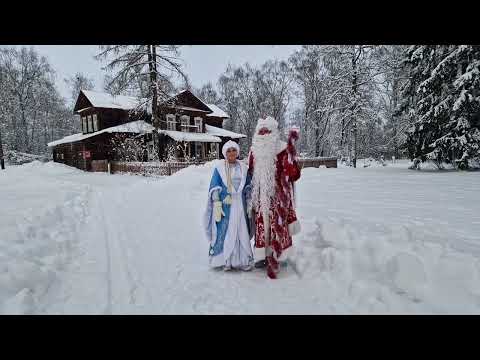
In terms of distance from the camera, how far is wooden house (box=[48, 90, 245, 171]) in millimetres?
23188

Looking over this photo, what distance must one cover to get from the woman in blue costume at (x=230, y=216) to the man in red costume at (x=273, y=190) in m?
0.19

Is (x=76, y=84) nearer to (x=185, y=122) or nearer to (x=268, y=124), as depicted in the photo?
(x=185, y=122)

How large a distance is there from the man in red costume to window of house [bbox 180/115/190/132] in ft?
81.2

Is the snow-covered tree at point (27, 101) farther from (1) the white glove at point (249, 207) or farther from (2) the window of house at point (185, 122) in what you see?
(1) the white glove at point (249, 207)

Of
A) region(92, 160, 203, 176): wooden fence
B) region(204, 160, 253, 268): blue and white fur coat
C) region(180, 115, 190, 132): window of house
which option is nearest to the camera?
region(204, 160, 253, 268): blue and white fur coat

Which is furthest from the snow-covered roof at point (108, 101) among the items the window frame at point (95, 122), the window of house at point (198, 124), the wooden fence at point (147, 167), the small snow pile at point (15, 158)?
the small snow pile at point (15, 158)

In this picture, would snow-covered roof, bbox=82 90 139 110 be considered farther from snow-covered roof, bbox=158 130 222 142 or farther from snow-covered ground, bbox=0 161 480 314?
snow-covered ground, bbox=0 161 480 314

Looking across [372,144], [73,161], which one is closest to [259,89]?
[372,144]

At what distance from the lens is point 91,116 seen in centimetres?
2534

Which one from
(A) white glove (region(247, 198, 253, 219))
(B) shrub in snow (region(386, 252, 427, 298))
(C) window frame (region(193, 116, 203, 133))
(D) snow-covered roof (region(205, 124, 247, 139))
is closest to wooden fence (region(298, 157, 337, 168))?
(D) snow-covered roof (region(205, 124, 247, 139))

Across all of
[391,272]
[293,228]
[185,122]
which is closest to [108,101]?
[185,122]

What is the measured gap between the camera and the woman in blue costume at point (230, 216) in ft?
12.3

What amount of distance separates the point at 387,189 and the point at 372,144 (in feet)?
80.9

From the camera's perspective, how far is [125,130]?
22.8 meters
